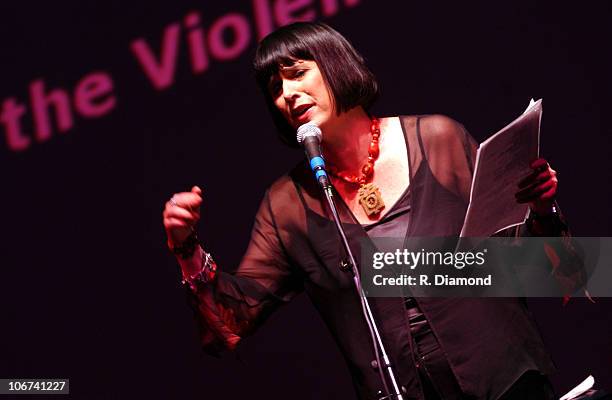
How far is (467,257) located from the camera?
1.83 meters

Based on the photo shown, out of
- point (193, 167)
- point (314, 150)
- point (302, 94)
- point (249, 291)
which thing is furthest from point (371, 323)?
point (193, 167)

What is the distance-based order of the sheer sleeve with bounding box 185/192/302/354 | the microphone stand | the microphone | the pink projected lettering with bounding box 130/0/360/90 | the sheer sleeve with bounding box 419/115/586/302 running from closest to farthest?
the microphone stand
the microphone
the sheer sleeve with bounding box 419/115/586/302
the sheer sleeve with bounding box 185/192/302/354
the pink projected lettering with bounding box 130/0/360/90

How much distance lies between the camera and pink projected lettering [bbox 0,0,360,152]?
9.45ft

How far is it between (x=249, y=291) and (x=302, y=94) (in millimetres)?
465

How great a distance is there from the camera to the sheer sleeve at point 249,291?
6.16ft

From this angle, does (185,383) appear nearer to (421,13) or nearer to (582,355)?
(582,355)

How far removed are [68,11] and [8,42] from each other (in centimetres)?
23

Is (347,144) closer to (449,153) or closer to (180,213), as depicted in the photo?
(449,153)

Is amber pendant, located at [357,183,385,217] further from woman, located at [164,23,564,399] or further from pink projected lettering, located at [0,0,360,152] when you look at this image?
pink projected lettering, located at [0,0,360,152]

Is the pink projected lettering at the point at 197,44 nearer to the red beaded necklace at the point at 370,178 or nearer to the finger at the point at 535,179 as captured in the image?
the red beaded necklace at the point at 370,178

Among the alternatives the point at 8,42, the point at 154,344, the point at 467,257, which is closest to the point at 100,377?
the point at 154,344

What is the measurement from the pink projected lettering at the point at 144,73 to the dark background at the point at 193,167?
24 millimetres

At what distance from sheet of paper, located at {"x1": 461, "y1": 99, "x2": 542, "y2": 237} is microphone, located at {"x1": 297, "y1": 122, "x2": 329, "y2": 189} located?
0.28 metres

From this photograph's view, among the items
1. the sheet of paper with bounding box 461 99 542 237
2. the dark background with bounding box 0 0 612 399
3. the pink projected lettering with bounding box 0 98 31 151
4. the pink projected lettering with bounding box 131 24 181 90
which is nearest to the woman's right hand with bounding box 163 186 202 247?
the sheet of paper with bounding box 461 99 542 237
